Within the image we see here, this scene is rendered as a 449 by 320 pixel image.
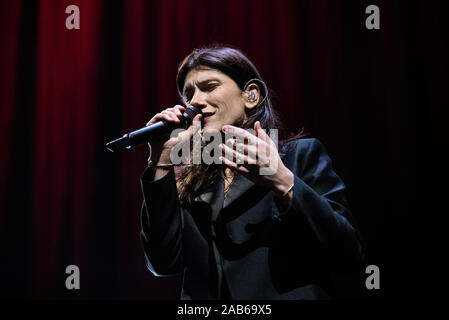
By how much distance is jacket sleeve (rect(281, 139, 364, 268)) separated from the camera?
0.83m

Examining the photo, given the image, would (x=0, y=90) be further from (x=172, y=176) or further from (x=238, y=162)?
(x=238, y=162)

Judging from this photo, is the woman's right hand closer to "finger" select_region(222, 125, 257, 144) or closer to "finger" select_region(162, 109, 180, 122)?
"finger" select_region(162, 109, 180, 122)

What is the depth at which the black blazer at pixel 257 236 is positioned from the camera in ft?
2.80

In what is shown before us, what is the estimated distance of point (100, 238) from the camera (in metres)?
1.72

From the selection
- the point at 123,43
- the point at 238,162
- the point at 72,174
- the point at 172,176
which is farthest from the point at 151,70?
the point at 238,162

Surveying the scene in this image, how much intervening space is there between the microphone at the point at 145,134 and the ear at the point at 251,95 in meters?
0.26

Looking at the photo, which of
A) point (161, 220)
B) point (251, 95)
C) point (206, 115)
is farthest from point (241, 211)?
point (251, 95)

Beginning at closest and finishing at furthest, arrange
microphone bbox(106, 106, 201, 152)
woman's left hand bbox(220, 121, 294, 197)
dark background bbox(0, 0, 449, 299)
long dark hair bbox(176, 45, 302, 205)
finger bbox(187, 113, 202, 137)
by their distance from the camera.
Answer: woman's left hand bbox(220, 121, 294, 197), microphone bbox(106, 106, 201, 152), finger bbox(187, 113, 202, 137), long dark hair bbox(176, 45, 302, 205), dark background bbox(0, 0, 449, 299)

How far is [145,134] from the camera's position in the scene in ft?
3.17

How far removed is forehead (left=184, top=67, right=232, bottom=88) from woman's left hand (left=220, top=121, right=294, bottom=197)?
0.41m

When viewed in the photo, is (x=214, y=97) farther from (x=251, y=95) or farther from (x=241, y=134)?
(x=241, y=134)

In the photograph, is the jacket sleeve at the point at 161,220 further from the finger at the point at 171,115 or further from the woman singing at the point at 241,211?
the finger at the point at 171,115

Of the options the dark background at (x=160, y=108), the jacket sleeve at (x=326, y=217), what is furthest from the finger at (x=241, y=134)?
the dark background at (x=160, y=108)

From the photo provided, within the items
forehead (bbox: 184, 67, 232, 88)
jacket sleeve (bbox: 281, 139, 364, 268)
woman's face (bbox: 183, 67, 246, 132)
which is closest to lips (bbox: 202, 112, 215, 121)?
woman's face (bbox: 183, 67, 246, 132)
